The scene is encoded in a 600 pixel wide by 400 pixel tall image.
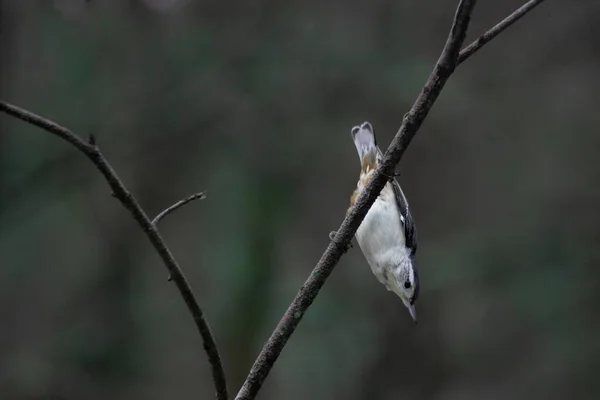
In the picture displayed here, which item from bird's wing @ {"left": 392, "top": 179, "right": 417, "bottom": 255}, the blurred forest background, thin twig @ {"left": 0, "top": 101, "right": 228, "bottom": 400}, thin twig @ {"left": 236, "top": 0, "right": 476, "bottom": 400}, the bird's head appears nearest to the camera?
thin twig @ {"left": 0, "top": 101, "right": 228, "bottom": 400}

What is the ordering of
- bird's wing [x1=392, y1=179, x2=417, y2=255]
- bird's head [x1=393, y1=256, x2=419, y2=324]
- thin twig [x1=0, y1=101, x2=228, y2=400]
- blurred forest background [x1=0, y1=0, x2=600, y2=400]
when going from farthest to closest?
1. blurred forest background [x1=0, y1=0, x2=600, y2=400]
2. bird's wing [x1=392, y1=179, x2=417, y2=255]
3. bird's head [x1=393, y1=256, x2=419, y2=324]
4. thin twig [x1=0, y1=101, x2=228, y2=400]

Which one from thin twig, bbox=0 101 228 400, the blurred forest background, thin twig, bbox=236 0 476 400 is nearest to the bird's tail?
thin twig, bbox=236 0 476 400

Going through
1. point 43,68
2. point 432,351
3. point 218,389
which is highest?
point 43,68

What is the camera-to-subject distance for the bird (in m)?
3.34

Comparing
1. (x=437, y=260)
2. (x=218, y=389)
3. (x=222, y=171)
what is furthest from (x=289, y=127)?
(x=218, y=389)

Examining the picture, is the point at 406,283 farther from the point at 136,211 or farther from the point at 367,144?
the point at 136,211

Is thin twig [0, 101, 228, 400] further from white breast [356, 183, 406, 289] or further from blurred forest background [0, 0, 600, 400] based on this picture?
blurred forest background [0, 0, 600, 400]

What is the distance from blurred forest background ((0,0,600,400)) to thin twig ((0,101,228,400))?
11.8ft

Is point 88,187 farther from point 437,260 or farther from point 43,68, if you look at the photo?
point 437,260

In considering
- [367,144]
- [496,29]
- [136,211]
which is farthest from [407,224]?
[136,211]

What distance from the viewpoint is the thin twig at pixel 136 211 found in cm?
144

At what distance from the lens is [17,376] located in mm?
5117

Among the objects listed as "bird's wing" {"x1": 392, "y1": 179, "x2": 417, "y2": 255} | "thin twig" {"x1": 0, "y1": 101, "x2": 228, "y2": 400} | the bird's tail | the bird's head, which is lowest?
the bird's head

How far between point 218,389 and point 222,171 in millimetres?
3869
